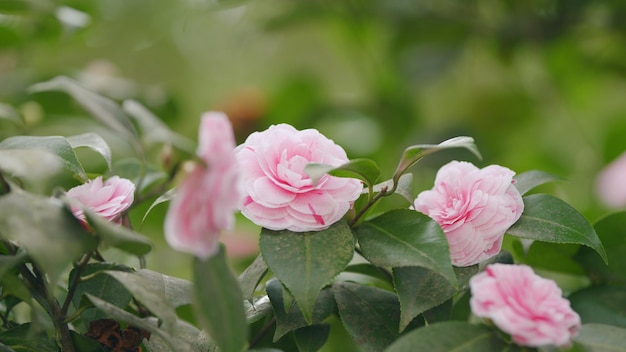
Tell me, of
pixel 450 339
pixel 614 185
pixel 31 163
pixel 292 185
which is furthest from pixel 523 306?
pixel 614 185

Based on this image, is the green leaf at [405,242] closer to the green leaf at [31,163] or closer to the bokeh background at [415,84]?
the green leaf at [31,163]

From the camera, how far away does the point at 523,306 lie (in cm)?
35

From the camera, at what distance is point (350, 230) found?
1.37 ft

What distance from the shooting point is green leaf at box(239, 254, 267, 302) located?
412mm

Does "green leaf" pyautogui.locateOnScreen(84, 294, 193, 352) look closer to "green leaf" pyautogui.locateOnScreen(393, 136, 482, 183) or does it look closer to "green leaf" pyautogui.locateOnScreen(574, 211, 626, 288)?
"green leaf" pyautogui.locateOnScreen(393, 136, 482, 183)

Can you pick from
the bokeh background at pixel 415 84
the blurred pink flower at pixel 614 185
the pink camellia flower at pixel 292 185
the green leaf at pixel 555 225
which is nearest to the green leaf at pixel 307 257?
the pink camellia flower at pixel 292 185

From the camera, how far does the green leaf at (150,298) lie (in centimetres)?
35

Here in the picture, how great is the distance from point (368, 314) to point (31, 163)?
206mm

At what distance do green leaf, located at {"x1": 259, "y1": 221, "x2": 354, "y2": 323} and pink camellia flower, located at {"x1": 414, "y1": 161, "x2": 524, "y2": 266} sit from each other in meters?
0.06

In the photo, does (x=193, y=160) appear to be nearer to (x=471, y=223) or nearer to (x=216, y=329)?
(x=216, y=329)

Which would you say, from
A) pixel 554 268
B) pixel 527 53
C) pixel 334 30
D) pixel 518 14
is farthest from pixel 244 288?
pixel 334 30

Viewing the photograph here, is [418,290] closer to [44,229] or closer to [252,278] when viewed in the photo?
[252,278]

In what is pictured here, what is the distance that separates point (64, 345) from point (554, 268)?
341 mm

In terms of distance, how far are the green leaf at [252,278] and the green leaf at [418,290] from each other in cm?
8
